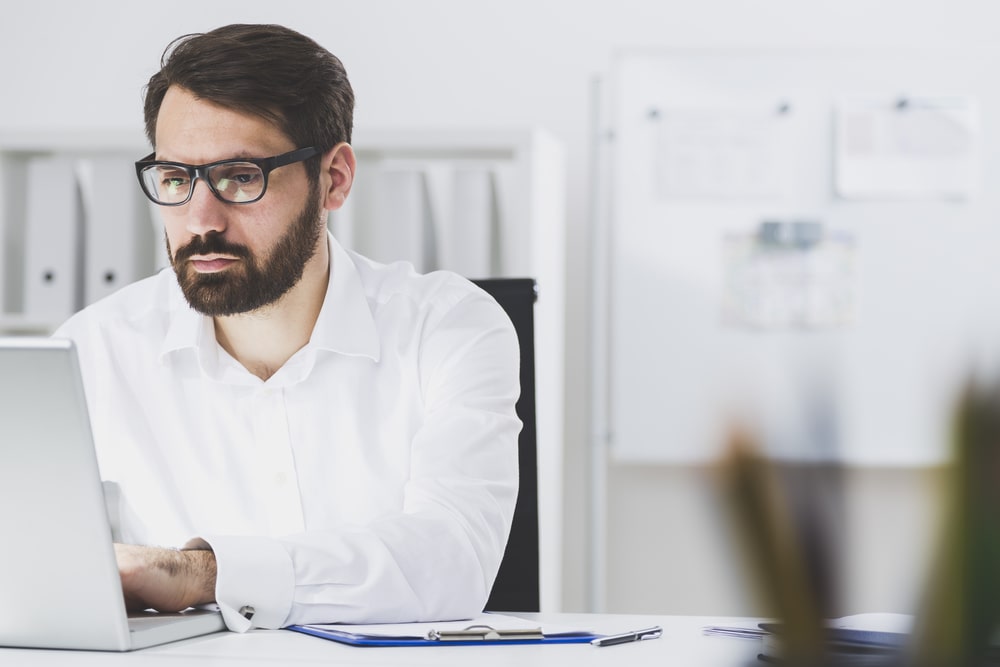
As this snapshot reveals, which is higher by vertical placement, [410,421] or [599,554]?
[410,421]

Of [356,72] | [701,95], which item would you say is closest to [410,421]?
Result: [701,95]

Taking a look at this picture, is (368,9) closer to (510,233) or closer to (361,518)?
(510,233)

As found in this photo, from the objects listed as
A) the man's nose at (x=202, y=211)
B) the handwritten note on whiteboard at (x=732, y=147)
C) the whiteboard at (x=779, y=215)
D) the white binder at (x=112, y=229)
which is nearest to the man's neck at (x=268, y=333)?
the man's nose at (x=202, y=211)

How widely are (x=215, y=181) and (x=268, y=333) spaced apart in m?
0.22

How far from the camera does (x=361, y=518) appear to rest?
147 centimetres

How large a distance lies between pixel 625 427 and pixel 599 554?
12.6 inches

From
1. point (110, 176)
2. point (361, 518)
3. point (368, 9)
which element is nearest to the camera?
point (361, 518)

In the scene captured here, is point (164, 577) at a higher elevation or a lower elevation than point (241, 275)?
lower

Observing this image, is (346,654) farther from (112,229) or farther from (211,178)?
(112,229)

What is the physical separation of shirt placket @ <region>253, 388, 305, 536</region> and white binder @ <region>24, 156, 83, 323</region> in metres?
1.15

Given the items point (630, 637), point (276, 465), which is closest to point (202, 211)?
point (276, 465)

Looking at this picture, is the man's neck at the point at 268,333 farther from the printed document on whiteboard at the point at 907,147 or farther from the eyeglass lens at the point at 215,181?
the printed document on whiteboard at the point at 907,147

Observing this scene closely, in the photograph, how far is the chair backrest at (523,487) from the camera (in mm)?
1427

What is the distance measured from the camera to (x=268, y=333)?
152cm
